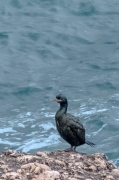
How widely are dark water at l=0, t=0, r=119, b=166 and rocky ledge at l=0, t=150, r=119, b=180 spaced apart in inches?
239

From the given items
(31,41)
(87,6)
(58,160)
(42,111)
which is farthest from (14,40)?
(58,160)

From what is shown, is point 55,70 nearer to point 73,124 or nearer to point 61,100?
point 61,100

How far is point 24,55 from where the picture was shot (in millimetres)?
19844

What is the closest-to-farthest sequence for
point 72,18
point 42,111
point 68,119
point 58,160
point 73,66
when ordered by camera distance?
point 58,160
point 68,119
point 42,111
point 73,66
point 72,18

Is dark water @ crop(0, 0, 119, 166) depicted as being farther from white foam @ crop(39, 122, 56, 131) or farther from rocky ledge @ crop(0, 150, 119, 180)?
rocky ledge @ crop(0, 150, 119, 180)

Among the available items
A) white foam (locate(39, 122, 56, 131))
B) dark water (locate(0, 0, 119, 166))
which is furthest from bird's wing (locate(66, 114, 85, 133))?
white foam (locate(39, 122, 56, 131))

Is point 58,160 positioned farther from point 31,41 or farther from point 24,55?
point 31,41

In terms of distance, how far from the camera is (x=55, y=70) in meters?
18.2

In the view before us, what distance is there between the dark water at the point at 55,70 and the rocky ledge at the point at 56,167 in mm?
6072

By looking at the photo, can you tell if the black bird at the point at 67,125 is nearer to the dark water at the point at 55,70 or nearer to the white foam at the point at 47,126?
the dark water at the point at 55,70

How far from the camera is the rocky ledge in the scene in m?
5.79

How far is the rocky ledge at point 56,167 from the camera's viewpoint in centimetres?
579

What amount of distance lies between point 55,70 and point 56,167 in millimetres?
12022

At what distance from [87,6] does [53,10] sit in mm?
1625
